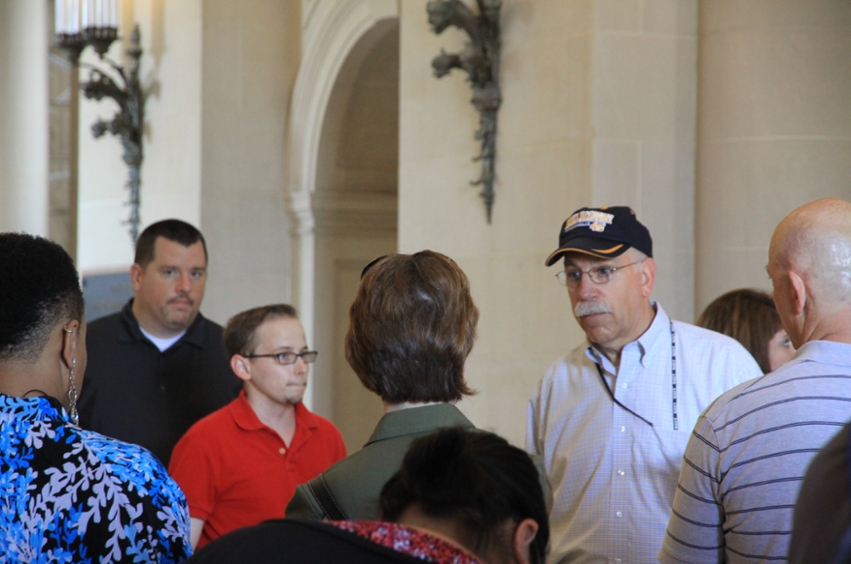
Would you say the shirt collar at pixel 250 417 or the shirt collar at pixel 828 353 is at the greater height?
the shirt collar at pixel 828 353

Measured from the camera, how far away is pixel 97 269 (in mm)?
7898

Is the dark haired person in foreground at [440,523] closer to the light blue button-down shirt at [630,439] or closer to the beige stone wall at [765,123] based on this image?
the light blue button-down shirt at [630,439]

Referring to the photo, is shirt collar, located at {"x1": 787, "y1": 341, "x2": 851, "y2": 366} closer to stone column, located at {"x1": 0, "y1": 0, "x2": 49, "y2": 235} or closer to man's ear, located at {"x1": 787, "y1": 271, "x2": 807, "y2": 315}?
man's ear, located at {"x1": 787, "y1": 271, "x2": 807, "y2": 315}

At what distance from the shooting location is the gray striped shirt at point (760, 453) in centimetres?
202

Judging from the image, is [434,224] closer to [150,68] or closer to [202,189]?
[202,189]

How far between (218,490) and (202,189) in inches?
166

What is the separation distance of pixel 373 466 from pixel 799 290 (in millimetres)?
933

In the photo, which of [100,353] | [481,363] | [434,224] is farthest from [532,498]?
[434,224]

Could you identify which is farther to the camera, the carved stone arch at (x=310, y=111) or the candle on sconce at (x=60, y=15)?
the candle on sconce at (x=60, y=15)

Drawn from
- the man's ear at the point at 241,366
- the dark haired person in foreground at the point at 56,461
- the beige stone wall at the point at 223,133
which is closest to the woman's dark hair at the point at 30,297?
the dark haired person in foreground at the point at 56,461

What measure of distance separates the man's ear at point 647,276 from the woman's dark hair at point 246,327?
129cm

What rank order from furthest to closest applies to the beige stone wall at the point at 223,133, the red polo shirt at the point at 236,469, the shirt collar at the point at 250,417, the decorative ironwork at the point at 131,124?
the decorative ironwork at the point at 131,124, the beige stone wall at the point at 223,133, the shirt collar at the point at 250,417, the red polo shirt at the point at 236,469

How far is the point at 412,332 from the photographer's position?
2031 mm

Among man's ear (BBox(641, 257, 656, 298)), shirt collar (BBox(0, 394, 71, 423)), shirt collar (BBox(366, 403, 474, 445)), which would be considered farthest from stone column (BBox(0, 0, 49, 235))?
shirt collar (BBox(366, 403, 474, 445))
